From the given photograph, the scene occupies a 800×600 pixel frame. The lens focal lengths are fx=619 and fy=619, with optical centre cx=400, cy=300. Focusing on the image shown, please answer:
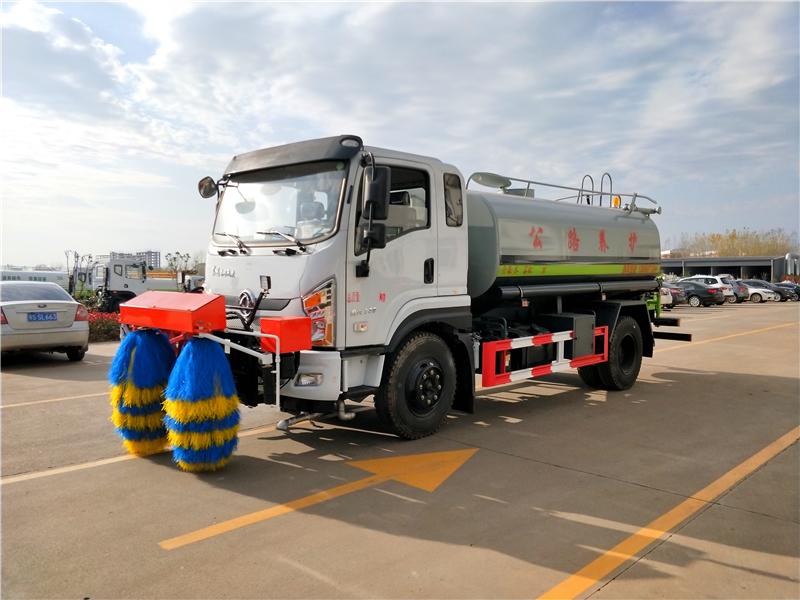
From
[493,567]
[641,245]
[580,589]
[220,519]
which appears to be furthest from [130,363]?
[641,245]

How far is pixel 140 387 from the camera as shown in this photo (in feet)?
17.9

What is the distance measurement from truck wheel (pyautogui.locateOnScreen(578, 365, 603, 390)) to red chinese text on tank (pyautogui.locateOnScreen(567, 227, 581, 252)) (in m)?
1.95

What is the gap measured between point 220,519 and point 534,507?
2269 mm

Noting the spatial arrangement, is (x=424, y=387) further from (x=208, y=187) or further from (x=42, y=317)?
(x=42, y=317)

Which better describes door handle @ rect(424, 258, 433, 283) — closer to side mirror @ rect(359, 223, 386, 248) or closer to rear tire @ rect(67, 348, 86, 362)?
side mirror @ rect(359, 223, 386, 248)

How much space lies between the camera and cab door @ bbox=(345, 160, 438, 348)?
218 inches

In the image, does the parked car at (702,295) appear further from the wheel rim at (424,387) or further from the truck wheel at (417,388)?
the wheel rim at (424,387)

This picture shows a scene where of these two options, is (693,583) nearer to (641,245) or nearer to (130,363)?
(130,363)

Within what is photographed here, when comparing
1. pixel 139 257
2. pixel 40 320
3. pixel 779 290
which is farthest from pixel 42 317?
pixel 779 290

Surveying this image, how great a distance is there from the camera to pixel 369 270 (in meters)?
5.61

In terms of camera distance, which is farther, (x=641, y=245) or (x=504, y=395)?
(x=641, y=245)

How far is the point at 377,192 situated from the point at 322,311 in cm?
114

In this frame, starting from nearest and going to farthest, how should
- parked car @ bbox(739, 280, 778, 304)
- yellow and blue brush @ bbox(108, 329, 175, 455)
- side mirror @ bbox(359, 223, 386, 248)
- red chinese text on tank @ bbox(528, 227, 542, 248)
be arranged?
side mirror @ bbox(359, 223, 386, 248), yellow and blue brush @ bbox(108, 329, 175, 455), red chinese text on tank @ bbox(528, 227, 542, 248), parked car @ bbox(739, 280, 778, 304)

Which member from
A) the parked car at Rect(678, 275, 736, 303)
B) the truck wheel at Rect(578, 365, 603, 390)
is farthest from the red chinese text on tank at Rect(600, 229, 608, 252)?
the parked car at Rect(678, 275, 736, 303)
